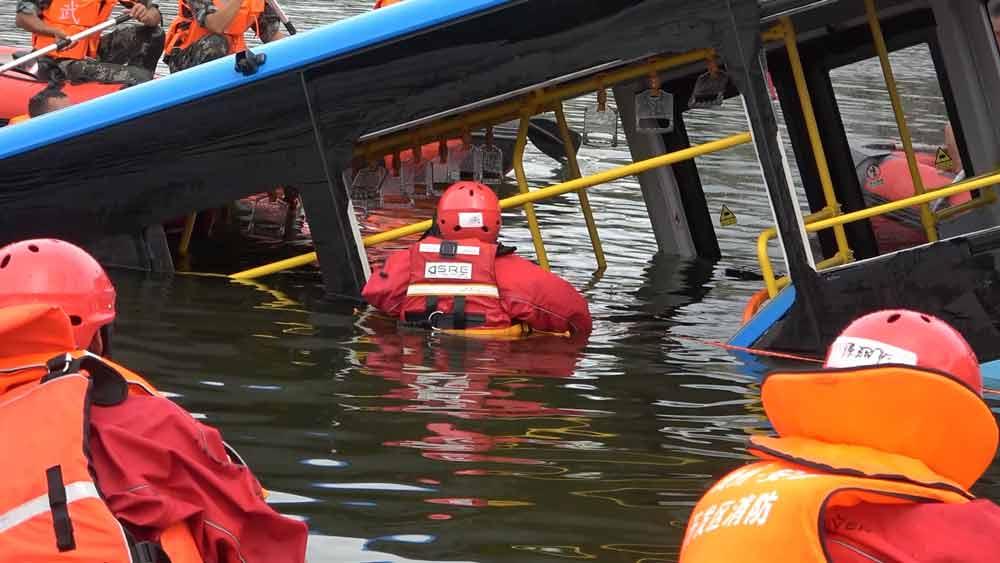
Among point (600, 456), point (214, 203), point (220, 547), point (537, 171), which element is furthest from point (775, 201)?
point (537, 171)

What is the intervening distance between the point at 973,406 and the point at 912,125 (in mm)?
7255

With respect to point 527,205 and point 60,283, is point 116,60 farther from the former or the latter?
point 60,283

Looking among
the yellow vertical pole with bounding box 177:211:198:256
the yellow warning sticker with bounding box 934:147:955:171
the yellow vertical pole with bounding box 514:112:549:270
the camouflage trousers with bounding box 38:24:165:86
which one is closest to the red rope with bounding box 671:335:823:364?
the yellow vertical pole with bounding box 514:112:549:270

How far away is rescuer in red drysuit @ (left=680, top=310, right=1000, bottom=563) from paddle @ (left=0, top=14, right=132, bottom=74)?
9439 mm

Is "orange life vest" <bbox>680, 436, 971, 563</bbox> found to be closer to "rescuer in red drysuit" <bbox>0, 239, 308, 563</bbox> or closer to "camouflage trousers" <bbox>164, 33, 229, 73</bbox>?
"rescuer in red drysuit" <bbox>0, 239, 308, 563</bbox>

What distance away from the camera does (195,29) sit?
40.5 feet

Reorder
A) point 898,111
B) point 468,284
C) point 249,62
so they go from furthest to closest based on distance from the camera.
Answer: point 898,111
point 468,284
point 249,62

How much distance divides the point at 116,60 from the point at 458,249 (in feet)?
18.6

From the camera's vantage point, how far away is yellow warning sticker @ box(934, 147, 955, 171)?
10.2m

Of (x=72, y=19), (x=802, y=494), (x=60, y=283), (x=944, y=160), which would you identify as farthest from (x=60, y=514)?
(x=72, y=19)

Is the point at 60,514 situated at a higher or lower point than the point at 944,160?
higher

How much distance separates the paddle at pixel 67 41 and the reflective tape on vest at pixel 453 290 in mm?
4180

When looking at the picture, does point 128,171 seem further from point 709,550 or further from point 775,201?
point 709,550

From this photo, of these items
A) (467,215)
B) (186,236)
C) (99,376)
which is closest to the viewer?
(99,376)
